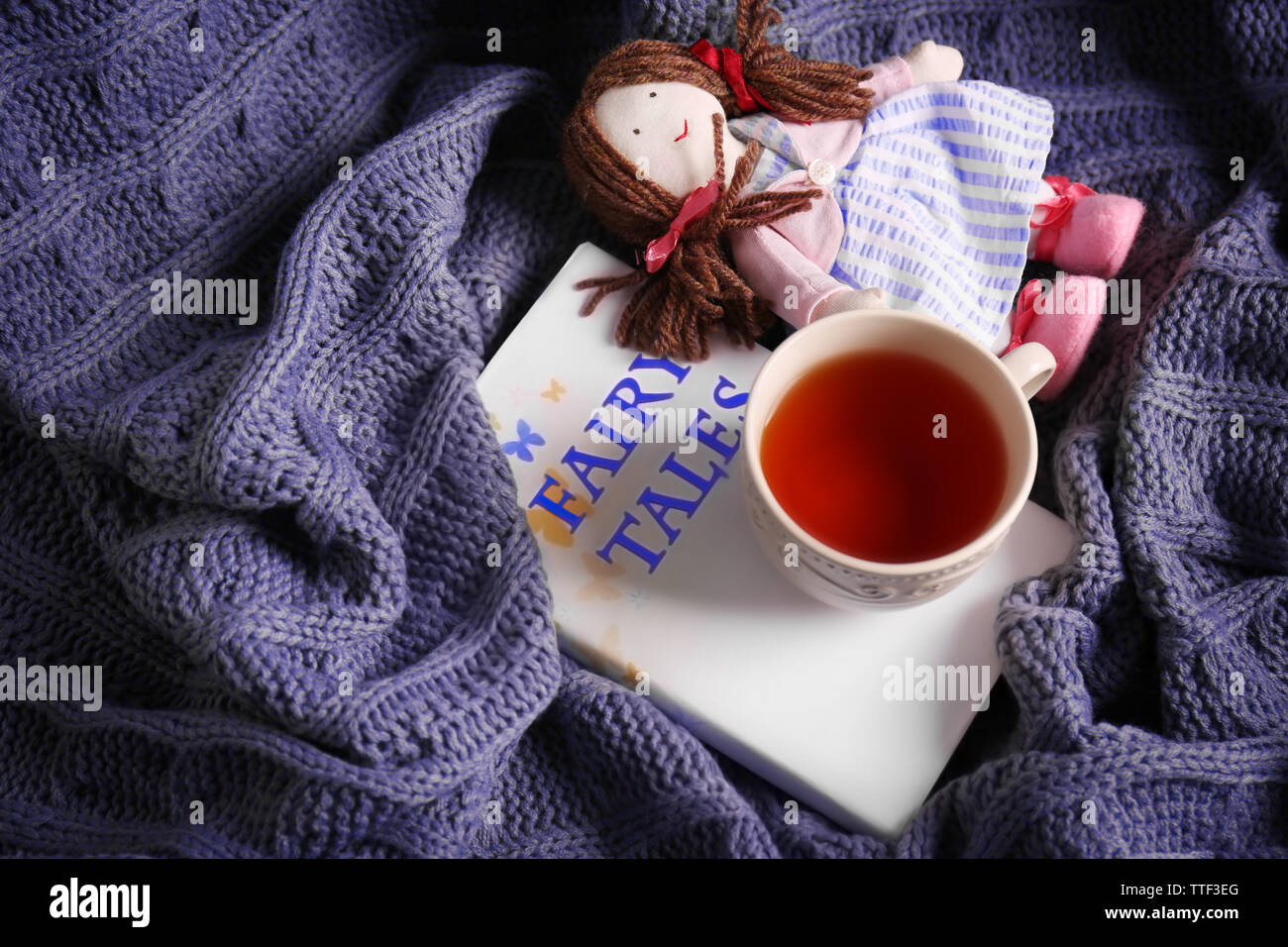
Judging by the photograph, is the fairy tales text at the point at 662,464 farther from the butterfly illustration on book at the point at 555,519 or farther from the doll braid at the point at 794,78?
the doll braid at the point at 794,78

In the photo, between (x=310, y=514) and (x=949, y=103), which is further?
(x=949, y=103)

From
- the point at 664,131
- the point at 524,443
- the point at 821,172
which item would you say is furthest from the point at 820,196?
the point at 524,443

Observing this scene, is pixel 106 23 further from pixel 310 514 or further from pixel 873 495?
pixel 873 495

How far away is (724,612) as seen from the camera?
30.5 inches

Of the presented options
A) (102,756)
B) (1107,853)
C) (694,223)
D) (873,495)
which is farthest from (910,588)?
(102,756)

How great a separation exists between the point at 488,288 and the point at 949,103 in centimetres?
37

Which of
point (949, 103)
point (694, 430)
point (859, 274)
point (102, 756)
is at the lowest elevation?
point (102, 756)

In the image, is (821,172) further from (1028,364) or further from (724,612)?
(724,612)

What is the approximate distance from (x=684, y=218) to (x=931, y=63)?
0.24m

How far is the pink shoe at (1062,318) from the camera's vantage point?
84 centimetres

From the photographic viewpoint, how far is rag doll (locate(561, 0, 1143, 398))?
796 mm

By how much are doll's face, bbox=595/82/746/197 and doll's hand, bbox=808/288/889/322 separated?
4.7 inches

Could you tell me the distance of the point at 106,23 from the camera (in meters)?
0.77

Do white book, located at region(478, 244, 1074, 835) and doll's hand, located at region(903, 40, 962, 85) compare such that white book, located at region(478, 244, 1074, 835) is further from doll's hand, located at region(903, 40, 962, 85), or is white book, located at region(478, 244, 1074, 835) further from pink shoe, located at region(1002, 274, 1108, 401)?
doll's hand, located at region(903, 40, 962, 85)
